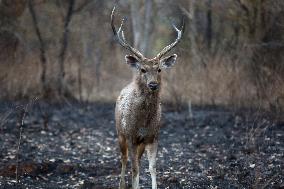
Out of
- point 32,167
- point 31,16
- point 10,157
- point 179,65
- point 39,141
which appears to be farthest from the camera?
point 31,16

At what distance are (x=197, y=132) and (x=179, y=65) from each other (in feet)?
11.6

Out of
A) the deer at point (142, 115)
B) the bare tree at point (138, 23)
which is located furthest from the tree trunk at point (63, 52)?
A: the deer at point (142, 115)

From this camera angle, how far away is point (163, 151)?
1188cm

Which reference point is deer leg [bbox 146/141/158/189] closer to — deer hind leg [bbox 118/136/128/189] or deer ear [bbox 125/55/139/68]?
deer hind leg [bbox 118/136/128/189]

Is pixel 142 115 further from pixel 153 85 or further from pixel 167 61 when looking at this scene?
pixel 167 61

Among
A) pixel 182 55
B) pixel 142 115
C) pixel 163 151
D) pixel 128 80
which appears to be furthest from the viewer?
pixel 128 80

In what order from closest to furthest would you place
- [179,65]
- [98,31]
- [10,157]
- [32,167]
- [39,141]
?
[32,167]
[10,157]
[39,141]
[179,65]
[98,31]

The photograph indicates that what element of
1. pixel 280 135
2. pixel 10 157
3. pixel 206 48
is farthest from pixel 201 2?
pixel 10 157

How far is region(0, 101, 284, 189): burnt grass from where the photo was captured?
933cm

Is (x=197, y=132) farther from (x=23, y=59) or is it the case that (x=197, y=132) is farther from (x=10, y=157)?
(x=23, y=59)

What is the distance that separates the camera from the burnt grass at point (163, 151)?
9.33 m

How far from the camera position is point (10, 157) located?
10.9 meters

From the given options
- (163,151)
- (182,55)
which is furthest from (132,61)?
(182,55)

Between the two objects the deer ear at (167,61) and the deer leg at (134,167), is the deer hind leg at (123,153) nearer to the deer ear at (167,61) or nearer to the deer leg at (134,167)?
the deer leg at (134,167)
